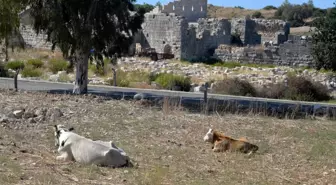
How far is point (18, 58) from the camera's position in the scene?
4181cm

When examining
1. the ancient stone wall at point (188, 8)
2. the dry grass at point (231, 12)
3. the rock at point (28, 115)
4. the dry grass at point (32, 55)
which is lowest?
the rock at point (28, 115)

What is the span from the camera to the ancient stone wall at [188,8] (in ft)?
189

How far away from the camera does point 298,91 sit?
29.0 metres

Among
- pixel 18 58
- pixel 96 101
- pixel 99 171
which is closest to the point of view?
pixel 99 171

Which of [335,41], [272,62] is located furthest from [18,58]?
[335,41]

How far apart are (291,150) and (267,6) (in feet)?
355

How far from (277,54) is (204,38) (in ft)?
21.5

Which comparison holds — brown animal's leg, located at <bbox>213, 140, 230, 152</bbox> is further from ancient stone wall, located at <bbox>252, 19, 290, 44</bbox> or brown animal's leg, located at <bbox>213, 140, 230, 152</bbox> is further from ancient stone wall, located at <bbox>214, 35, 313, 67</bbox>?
ancient stone wall, located at <bbox>252, 19, 290, 44</bbox>

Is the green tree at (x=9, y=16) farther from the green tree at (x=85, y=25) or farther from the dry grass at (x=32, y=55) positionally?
the dry grass at (x=32, y=55)

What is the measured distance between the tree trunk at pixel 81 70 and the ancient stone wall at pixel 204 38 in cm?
2421

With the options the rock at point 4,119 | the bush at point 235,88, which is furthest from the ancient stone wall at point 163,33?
the rock at point 4,119

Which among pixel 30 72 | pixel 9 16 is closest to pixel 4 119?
pixel 9 16

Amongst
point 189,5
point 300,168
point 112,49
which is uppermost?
point 189,5

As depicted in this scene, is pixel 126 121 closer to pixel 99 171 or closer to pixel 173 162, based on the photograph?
pixel 173 162
